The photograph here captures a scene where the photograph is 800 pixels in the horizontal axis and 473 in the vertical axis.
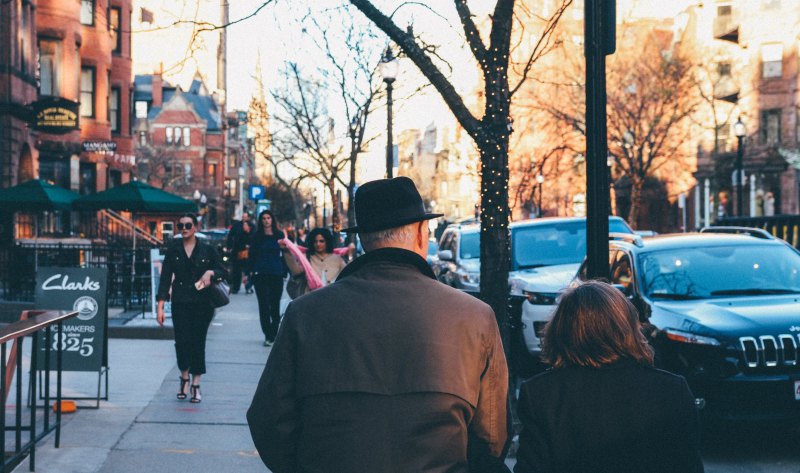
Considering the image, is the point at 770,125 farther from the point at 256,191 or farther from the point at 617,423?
the point at 617,423

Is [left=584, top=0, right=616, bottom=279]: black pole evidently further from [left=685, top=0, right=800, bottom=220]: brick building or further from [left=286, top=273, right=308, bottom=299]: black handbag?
[left=685, top=0, right=800, bottom=220]: brick building

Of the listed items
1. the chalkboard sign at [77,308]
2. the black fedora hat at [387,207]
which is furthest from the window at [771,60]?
the black fedora hat at [387,207]

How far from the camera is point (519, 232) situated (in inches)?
590

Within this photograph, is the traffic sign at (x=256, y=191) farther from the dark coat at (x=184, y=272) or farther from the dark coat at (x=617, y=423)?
the dark coat at (x=617, y=423)

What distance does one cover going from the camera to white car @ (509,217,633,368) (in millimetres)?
11781

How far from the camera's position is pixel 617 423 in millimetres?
3291

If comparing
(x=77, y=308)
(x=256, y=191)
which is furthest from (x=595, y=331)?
(x=256, y=191)

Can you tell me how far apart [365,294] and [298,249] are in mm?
8655

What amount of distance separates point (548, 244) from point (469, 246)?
3.80 m

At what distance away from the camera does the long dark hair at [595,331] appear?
338 centimetres

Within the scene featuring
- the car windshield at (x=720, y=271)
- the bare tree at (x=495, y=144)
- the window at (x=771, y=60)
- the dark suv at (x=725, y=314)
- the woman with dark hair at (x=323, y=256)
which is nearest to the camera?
the dark suv at (x=725, y=314)

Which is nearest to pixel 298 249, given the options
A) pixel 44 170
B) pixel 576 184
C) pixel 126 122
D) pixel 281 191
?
pixel 44 170

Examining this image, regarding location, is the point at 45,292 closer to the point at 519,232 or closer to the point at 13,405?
the point at 13,405

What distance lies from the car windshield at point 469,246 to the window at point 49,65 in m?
17.7
